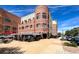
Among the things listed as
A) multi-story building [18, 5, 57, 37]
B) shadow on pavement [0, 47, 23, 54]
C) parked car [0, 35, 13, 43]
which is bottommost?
shadow on pavement [0, 47, 23, 54]

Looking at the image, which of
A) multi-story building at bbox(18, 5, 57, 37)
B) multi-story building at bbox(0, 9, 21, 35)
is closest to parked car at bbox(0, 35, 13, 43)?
multi-story building at bbox(0, 9, 21, 35)

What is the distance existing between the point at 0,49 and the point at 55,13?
1.17 metres

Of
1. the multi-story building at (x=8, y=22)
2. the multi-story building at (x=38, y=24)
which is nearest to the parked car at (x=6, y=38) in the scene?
the multi-story building at (x=8, y=22)

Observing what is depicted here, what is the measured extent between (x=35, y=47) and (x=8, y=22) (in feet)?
2.15

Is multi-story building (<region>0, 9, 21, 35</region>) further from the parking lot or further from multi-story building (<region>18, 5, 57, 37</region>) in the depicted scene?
the parking lot

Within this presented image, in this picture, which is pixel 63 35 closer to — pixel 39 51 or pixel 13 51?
pixel 39 51

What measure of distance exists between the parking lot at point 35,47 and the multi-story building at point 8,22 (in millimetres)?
216

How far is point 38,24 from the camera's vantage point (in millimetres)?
5945

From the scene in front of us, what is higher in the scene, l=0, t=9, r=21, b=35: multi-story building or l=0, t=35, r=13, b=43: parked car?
l=0, t=9, r=21, b=35: multi-story building

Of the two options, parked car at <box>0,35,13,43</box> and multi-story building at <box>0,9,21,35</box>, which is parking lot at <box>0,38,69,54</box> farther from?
multi-story building at <box>0,9,21,35</box>

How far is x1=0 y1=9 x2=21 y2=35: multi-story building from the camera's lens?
593cm

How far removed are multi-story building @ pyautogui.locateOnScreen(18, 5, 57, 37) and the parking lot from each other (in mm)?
161

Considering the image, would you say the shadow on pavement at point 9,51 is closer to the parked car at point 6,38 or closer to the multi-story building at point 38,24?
the parked car at point 6,38

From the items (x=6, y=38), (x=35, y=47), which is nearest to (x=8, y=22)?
(x=6, y=38)
